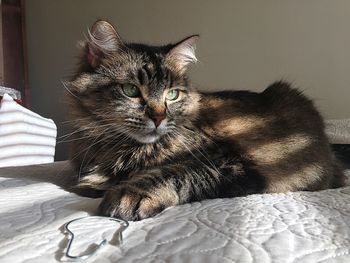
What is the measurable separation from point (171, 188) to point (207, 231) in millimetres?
281

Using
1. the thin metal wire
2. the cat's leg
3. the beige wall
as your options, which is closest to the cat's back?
the cat's leg

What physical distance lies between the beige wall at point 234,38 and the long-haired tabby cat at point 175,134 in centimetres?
130

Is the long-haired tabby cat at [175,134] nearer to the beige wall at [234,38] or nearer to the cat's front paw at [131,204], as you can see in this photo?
the cat's front paw at [131,204]

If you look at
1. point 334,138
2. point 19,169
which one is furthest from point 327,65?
point 19,169

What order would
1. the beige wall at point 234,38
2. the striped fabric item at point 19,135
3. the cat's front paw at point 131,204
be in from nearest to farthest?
the cat's front paw at point 131,204
the striped fabric item at point 19,135
the beige wall at point 234,38

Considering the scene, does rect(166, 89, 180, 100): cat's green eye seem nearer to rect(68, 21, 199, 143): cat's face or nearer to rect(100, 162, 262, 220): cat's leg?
rect(68, 21, 199, 143): cat's face

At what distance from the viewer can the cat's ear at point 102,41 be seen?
1.16 metres

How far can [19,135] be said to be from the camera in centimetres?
214

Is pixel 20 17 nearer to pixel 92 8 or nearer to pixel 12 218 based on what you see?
pixel 92 8

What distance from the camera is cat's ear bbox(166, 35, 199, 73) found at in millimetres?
1252

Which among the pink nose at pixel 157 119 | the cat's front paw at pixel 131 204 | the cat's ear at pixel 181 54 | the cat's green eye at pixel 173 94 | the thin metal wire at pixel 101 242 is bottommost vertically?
the thin metal wire at pixel 101 242

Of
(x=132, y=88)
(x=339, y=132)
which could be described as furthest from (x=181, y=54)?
(x=339, y=132)

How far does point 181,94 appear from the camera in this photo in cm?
122

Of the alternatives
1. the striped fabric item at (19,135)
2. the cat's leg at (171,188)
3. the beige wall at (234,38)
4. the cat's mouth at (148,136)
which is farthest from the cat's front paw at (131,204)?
the beige wall at (234,38)
